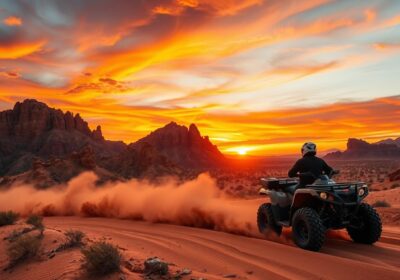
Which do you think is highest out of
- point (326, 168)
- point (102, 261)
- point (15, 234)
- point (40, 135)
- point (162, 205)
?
point (40, 135)

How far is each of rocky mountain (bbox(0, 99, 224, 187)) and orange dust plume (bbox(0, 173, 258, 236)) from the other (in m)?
18.6

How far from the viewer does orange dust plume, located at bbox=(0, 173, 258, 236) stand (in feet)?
42.0

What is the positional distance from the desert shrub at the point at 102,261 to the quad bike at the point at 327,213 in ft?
12.3

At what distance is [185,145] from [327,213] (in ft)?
393

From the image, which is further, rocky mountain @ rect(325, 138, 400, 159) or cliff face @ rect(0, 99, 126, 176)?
rocky mountain @ rect(325, 138, 400, 159)

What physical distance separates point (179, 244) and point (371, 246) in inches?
161

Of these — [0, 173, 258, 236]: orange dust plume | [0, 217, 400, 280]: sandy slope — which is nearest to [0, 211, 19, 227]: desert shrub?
[0, 173, 258, 236]: orange dust plume

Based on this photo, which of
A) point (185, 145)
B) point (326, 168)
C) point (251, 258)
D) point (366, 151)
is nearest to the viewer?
point (251, 258)

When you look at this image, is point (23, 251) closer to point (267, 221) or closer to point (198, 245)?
point (198, 245)

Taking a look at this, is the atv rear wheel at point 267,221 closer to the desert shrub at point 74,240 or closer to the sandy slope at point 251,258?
the sandy slope at point 251,258

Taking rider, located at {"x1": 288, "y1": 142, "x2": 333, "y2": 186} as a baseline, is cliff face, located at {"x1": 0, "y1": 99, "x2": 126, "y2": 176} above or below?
above

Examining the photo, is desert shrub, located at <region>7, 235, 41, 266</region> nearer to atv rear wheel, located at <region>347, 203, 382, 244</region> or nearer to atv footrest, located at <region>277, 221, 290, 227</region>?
atv footrest, located at <region>277, 221, 290, 227</region>

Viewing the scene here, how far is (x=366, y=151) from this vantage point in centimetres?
16462

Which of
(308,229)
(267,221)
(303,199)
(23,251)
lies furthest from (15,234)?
(308,229)
